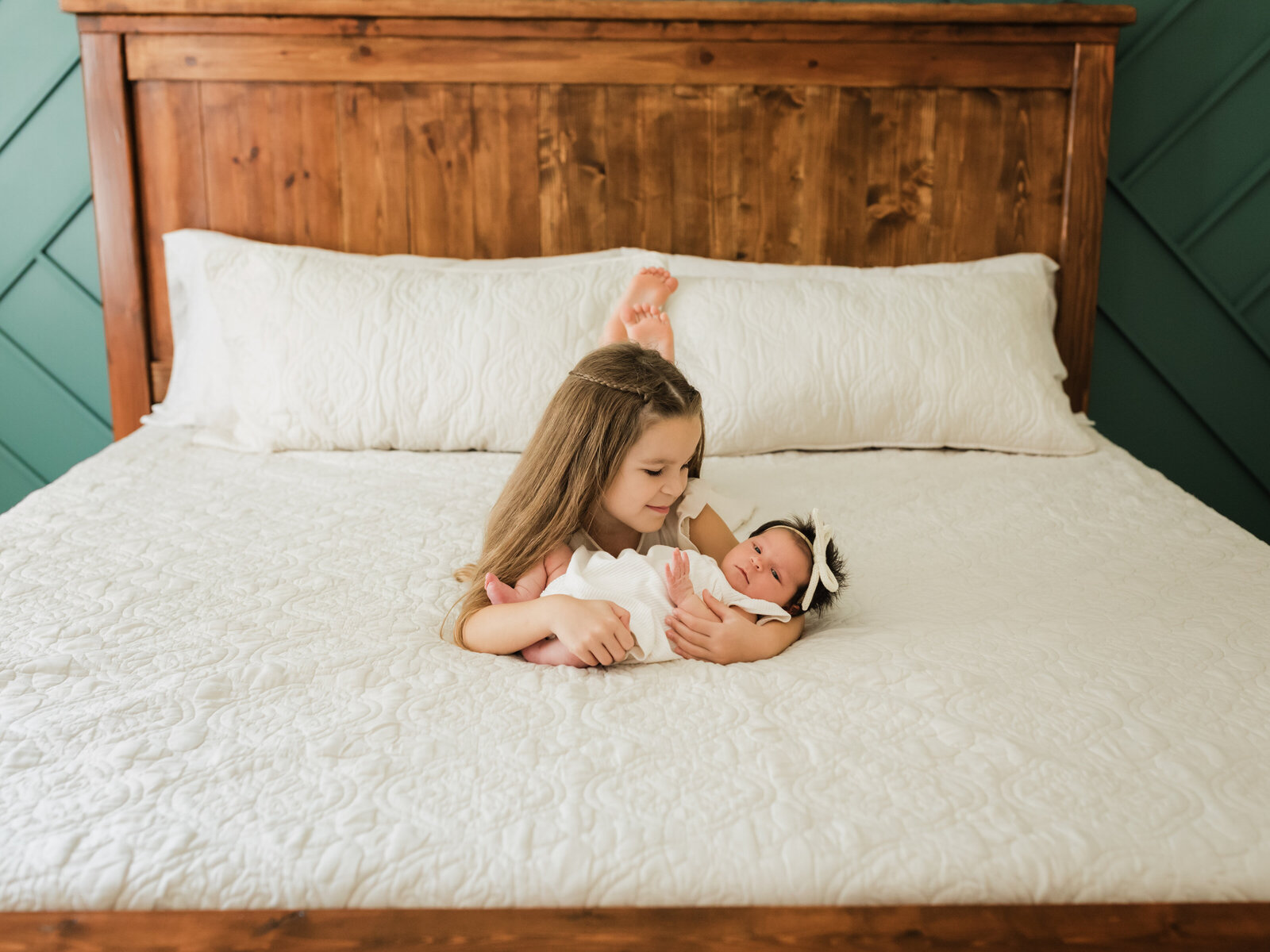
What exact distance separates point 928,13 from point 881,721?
1.75 metres

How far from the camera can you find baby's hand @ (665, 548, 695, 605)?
1.04 m

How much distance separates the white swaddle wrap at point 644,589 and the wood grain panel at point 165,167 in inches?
60.7

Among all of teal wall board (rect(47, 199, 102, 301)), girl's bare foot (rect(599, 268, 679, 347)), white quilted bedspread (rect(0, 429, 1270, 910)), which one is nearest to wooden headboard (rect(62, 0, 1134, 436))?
teal wall board (rect(47, 199, 102, 301))

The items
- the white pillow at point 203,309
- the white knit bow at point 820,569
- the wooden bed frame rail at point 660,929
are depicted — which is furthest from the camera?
the white pillow at point 203,309

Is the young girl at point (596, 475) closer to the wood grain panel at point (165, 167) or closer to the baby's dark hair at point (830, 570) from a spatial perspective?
the baby's dark hair at point (830, 570)

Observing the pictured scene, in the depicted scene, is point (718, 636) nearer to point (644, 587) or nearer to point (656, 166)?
point (644, 587)

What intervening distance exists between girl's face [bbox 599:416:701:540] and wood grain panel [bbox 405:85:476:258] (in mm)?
1213

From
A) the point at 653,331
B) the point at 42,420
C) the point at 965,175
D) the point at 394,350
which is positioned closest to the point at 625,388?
the point at 653,331

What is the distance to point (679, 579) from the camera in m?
1.04

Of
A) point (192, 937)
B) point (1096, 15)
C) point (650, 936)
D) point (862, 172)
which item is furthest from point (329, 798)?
point (1096, 15)

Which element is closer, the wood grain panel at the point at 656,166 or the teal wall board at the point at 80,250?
the wood grain panel at the point at 656,166

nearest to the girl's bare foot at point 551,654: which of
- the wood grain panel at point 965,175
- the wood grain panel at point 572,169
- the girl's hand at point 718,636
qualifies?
the girl's hand at point 718,636

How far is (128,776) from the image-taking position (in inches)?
30.3

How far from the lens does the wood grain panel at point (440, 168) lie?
2123 millimetres
